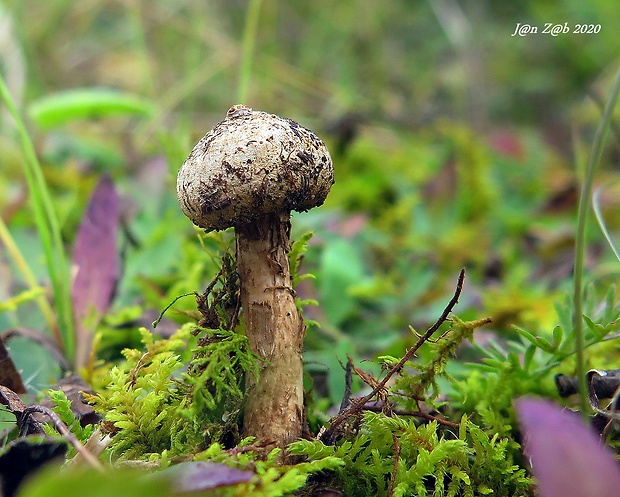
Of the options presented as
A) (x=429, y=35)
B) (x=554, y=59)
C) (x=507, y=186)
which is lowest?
(x=507, y=186)

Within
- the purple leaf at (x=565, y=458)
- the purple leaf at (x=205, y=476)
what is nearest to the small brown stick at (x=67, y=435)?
the purple leaf at (x=205, y=476)

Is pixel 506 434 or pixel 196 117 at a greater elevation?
pixel 196 117

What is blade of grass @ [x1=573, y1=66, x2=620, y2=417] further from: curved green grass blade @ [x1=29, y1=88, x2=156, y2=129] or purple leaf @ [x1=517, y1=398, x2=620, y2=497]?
curved green grass blade @ [x1=29, y1=88, x2=156, y2=129]

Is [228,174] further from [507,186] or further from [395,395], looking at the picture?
[507,186]

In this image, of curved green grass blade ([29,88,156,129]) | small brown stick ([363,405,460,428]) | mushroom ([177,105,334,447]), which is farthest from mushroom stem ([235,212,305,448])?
curved green grass blade ([29,88,156,129])

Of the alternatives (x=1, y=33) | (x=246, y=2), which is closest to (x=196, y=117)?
(x=1, y=33)

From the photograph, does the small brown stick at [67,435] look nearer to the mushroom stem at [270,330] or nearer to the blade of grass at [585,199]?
the mushroom stem at [270,330]

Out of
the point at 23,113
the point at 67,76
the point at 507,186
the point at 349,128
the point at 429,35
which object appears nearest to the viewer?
the point at 23,113
